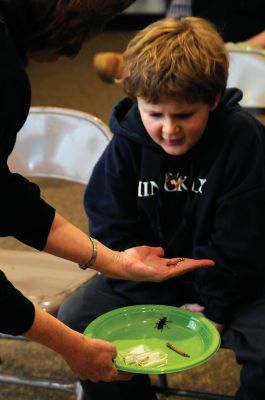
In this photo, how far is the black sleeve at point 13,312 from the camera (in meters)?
1.15

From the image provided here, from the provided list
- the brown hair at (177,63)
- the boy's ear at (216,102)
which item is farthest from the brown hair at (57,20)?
the boy's ear at (216,102)

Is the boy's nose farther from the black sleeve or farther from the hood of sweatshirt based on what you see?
the black sleeve

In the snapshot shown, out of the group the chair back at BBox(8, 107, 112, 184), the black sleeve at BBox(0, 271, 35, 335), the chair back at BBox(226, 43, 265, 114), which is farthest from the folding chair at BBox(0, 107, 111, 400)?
the chair back at BBox(226, 43, 265, 114)

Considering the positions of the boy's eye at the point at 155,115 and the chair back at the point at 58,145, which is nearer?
the boy's eye at the point at 155,115

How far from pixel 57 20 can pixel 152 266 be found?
57 cm

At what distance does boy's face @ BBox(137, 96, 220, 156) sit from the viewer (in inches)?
55.8

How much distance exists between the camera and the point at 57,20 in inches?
43.9

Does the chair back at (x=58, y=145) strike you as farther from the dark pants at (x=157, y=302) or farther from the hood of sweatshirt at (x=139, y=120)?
the dark pants at (x=157, y=302)

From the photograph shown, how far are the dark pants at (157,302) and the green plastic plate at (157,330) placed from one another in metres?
0.08

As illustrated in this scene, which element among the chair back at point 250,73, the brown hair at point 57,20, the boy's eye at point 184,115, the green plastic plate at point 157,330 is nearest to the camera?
the brown hair at point 57,20

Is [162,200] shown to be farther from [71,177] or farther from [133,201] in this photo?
[71,177]

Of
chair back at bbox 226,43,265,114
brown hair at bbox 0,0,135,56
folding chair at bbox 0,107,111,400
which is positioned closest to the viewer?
brown hair at bbox 0,0,135,56

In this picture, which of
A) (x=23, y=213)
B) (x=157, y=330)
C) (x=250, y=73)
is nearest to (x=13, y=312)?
(x=23, y=213)

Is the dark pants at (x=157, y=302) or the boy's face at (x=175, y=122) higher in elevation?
the boy's face at (x=175, y=122)
